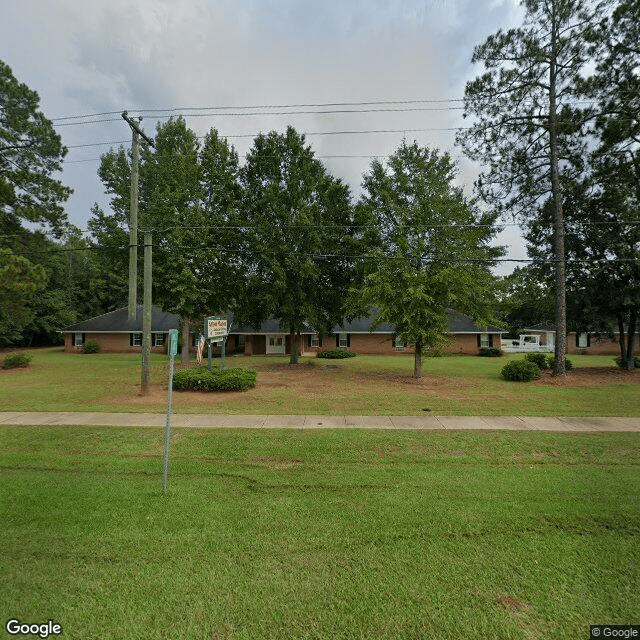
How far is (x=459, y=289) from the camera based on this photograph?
16.3m

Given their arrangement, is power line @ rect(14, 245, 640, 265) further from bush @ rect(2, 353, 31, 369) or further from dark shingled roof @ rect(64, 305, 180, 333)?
dark shingled roof @ rect(64, 305, 180, 333)

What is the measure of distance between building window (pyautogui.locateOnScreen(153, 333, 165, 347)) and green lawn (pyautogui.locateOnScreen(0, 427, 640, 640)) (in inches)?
1218

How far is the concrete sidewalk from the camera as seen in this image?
28.3 feet

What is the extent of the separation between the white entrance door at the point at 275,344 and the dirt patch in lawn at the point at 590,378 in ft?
70.8

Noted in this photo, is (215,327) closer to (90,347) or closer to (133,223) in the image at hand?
(133,223)

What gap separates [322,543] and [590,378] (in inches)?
724

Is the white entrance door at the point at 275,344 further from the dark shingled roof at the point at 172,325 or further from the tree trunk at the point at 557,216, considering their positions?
the tree trunk at the point at 557,216

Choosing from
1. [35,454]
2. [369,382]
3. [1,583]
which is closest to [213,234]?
[369,382]

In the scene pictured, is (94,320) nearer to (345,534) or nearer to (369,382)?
(369,382)

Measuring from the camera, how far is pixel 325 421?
30.0 ft

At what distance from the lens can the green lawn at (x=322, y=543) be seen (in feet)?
9.44

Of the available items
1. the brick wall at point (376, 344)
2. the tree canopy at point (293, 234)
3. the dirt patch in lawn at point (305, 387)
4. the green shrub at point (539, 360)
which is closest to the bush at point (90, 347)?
the brick wall at point (376, 344)

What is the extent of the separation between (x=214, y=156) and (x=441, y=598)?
25.5 m

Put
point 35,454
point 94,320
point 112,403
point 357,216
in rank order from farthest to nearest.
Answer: point 94,320
point 357,216
point 112,403
point 35,454
